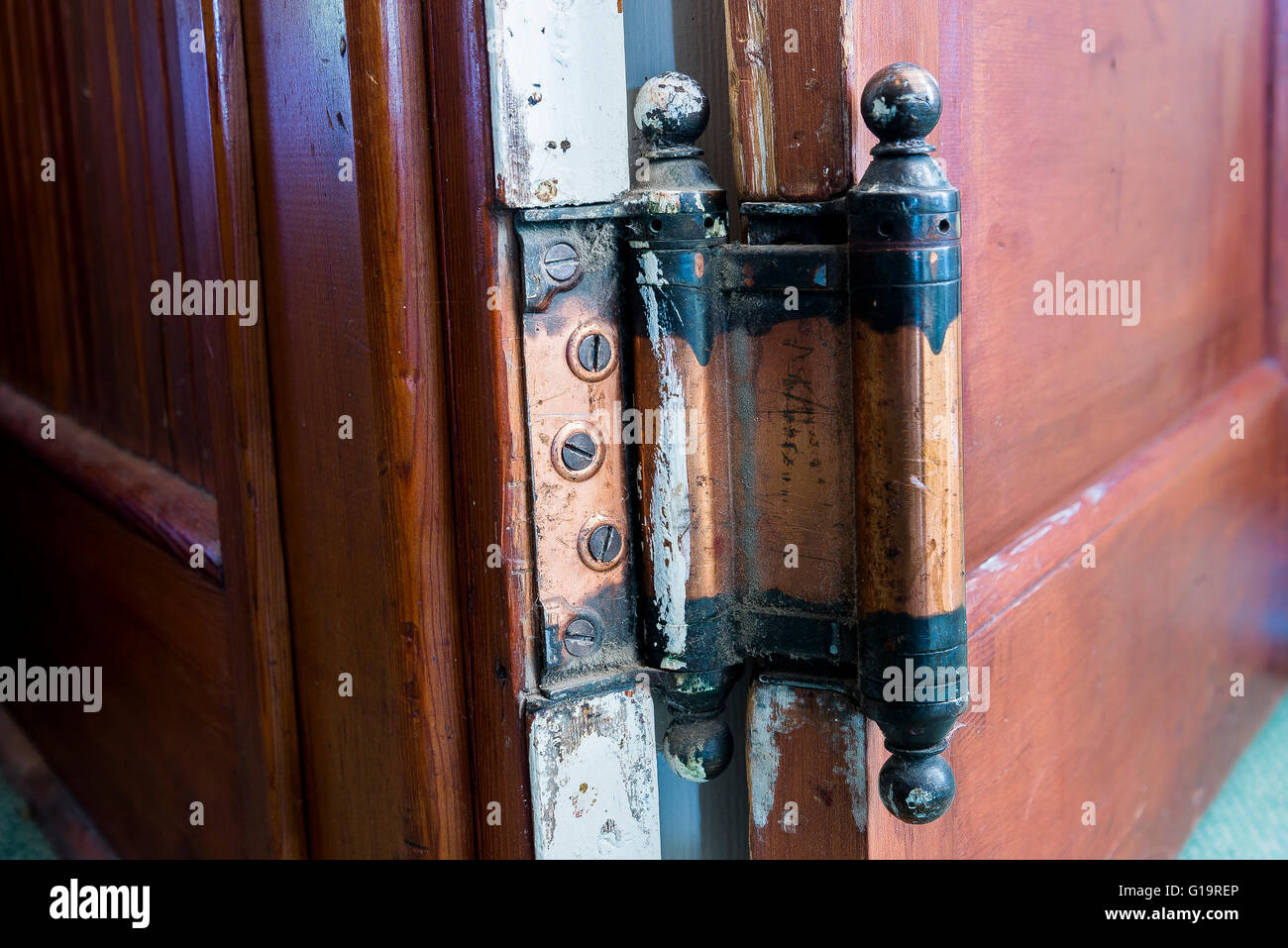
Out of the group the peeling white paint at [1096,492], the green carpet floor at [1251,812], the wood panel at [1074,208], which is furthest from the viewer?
the green carpet floor at [1251,812]

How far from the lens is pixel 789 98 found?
1.65ft

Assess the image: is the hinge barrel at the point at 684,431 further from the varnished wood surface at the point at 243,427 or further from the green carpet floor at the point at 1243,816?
the green carpet floor at the point at 1243,816

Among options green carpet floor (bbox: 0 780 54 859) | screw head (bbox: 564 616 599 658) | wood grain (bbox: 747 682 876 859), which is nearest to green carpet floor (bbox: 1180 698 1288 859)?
wood grain (bbox: 747 682 876 859)

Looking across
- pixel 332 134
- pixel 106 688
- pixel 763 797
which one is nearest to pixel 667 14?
pixel 332 134

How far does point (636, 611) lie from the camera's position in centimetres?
55

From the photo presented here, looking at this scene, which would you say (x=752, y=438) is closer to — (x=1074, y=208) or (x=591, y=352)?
(x=591, y=352)

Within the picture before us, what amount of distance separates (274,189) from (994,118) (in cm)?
41

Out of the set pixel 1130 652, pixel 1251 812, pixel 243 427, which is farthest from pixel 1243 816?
pixel 243 427

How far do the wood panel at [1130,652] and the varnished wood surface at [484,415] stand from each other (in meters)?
0.18

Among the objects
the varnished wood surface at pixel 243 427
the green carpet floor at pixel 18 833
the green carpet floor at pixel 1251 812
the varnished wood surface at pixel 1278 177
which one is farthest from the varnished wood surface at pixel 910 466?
the green carpet floor at pixel 18 833

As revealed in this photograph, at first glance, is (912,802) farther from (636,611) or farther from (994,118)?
(994,118)

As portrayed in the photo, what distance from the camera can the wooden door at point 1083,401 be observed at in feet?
1.82

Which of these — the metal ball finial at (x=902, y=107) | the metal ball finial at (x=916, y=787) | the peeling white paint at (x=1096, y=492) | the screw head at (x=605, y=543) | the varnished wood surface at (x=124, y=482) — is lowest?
the metal ball finial at (x=916, y=787)
